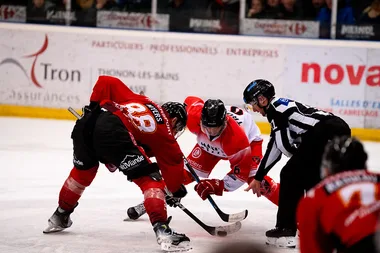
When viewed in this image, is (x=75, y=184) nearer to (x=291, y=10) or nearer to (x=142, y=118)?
(x=142, y=118)

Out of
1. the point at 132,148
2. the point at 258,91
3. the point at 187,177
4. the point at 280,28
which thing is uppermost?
the point at 280,28

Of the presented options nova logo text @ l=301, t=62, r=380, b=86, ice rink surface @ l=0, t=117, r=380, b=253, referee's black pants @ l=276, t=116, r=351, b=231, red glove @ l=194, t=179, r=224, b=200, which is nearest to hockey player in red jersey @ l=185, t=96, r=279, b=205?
red glove @ l=194, t=179, r=224, b=200

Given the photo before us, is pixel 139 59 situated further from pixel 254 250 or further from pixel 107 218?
pixel 254 250

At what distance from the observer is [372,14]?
9820 mm

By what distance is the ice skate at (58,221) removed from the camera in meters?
4.81

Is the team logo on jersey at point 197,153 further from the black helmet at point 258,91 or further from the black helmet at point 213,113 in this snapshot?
the black helmet at point 258,91

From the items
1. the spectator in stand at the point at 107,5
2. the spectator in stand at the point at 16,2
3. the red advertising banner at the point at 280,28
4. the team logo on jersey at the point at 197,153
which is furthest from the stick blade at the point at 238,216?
the spectator in stand at the point at 16,2

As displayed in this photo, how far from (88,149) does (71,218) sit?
844mm

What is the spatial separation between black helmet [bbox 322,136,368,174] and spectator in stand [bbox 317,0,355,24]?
24.6ft

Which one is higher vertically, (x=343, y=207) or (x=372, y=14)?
(x=372, y=14)

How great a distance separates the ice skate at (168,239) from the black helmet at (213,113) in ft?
2.29

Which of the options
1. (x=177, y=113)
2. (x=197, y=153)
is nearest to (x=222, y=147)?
(x=197, y=153)

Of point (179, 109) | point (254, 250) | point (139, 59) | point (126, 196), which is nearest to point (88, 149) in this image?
point (179, 109)

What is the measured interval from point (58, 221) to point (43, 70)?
5506mm
